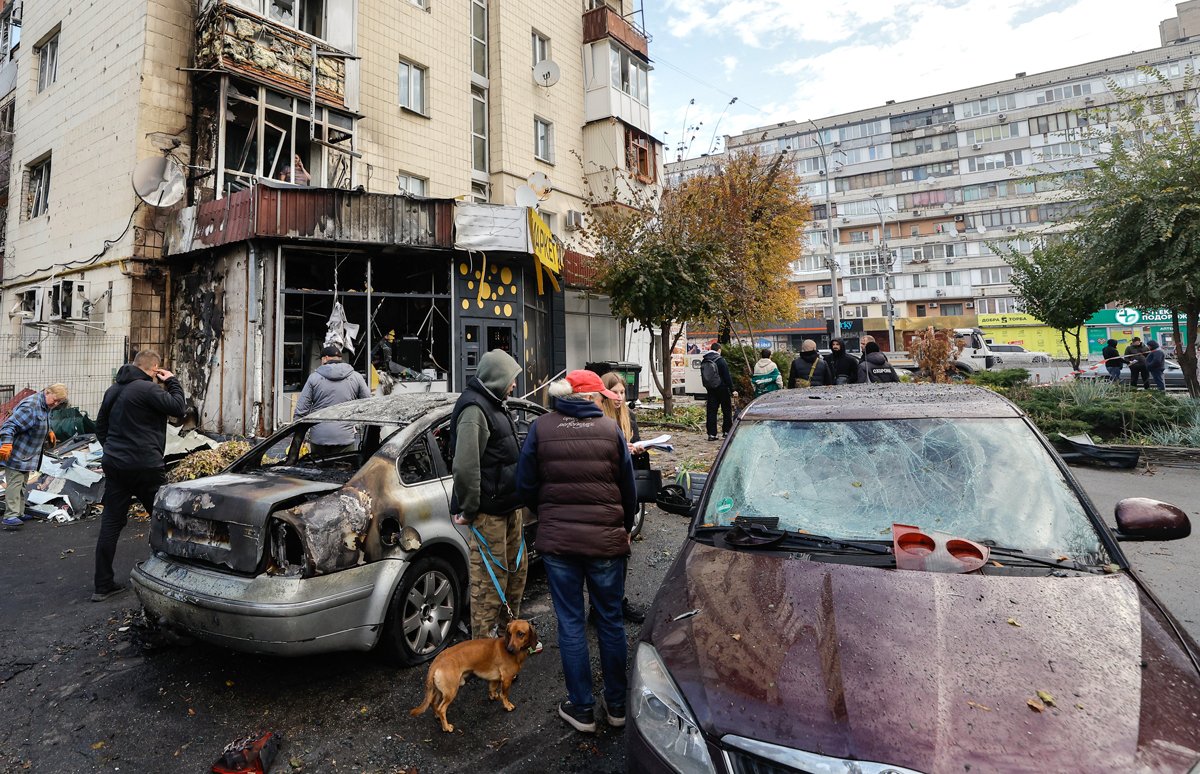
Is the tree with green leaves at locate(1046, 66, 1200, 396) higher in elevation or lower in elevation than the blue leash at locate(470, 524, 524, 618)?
higher

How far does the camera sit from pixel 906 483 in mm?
2555

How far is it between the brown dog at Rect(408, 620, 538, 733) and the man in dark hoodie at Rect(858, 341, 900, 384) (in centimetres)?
785

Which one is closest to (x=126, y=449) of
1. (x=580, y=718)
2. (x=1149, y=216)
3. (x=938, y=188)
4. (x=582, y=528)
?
(x=582, y=528)

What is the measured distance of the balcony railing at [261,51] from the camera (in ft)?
35.6

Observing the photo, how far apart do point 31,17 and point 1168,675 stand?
23.6 meters

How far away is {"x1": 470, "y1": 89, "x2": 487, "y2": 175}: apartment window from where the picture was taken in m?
17.1

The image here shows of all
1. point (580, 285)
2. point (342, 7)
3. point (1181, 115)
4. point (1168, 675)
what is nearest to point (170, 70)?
point (342, 7)

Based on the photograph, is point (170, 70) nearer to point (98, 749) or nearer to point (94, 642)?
point (94, 642)

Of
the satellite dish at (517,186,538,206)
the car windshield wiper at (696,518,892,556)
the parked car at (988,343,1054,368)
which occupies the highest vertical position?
the satellite dish at (517,186,538,206)

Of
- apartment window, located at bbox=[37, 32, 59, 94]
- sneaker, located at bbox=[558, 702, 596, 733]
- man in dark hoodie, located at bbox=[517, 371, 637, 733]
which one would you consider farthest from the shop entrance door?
apartment window, located at bbox=[37, 32, 59, 94]

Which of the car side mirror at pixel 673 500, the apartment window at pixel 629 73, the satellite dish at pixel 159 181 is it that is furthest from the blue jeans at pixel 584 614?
the apartment window at pixel 629 73

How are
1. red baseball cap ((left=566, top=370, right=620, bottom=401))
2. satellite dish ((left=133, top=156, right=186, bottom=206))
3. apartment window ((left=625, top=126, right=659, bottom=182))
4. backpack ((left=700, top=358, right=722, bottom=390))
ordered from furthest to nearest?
apartment window ((left=625, top=126, right=659, bottom=182)), backpack ((left=700, top=358, right=722, bottom=390)), satellite dish ((left=133, top=156, right=186, bottom=206)), red baseball cap ((left=566, top=370, right=620, bottom=401))

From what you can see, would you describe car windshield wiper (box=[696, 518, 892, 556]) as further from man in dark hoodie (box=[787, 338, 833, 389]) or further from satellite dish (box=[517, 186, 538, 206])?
satellite dish (box=[517, 186, 538, 206])

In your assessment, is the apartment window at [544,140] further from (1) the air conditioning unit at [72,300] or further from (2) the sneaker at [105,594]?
(2) the sneaker at [105,594]
